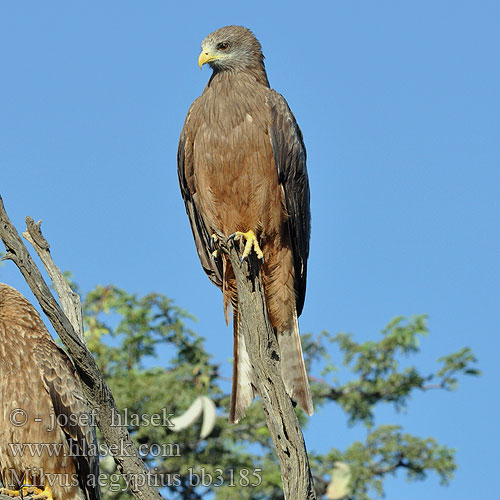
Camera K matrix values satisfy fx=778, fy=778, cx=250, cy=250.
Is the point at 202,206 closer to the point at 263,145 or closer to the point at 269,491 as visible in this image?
the point at 263,145

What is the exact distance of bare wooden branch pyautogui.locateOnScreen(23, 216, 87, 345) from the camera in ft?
13.8

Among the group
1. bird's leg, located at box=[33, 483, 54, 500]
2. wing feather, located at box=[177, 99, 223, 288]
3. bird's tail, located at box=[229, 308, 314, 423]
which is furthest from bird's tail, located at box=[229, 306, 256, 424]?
bird's leg, located at box=[33, 483, 54, 500]

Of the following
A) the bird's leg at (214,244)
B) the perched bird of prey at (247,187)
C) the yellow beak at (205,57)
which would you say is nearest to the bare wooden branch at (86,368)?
the perched bird of prey at (247,187)

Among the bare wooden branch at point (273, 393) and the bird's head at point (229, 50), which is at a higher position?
the bird's head at point (229, 50)

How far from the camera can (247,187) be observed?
17.5 feet

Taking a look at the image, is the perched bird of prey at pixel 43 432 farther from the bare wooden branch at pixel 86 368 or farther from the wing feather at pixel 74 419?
the bare wooden branch at pixel 86 368

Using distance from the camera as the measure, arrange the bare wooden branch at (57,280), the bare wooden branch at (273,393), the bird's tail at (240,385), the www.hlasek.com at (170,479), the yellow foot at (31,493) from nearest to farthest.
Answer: the bare wooden branch at (273,393)
the bare wooden branch at (57,280)
the bird's tail at (240,385)
the yellow foot at (31,493)
the www.hlasek.com at (170,479)

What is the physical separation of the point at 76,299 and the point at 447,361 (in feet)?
19.7

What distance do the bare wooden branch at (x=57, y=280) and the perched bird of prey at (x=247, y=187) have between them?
3.99 ft

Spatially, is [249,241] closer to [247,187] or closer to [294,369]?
[247,187]

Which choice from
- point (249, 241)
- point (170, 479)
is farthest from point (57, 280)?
point (170, 479)

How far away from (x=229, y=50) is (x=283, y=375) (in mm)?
2454

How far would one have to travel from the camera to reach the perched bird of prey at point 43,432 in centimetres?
510

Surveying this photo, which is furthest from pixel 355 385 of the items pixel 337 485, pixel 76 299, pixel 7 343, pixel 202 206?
pixel 76 299
